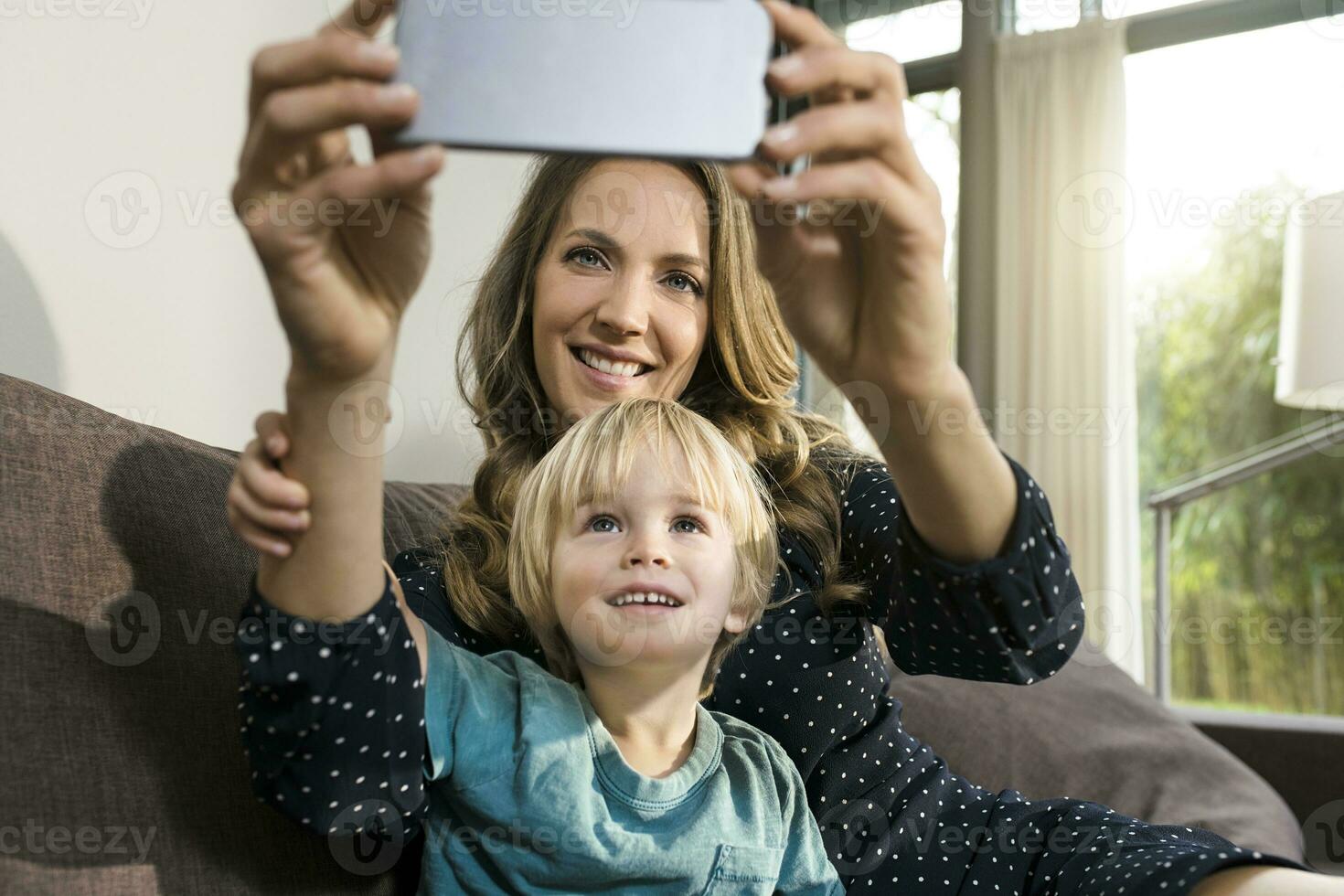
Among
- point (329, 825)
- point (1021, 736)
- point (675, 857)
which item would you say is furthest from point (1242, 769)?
point (329, 825)

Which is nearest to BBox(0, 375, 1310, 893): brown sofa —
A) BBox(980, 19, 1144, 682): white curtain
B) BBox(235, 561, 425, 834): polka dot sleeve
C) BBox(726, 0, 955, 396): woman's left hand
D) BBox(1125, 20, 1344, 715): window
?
BBox(235, 561, 425, 834): polka dot sleeve

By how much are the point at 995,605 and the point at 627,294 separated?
0.55m

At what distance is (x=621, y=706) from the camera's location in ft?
2.95

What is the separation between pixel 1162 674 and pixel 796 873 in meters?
2.15

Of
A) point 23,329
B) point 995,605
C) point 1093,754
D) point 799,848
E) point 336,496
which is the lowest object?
point 1093,754

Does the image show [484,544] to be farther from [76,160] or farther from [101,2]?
[101,2]

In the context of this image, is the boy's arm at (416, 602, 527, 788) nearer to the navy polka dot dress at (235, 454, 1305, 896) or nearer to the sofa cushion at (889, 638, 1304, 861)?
the navy polka dot dress at (235, 454, 1305, 896)

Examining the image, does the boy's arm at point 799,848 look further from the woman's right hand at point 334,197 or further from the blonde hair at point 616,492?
the woman's right hand at point 334,197

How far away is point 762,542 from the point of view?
97 cm

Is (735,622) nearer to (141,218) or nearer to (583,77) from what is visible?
(583,77)

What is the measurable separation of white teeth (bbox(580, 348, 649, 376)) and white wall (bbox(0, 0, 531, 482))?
28 cm

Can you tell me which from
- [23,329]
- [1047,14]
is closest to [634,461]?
[23,329]

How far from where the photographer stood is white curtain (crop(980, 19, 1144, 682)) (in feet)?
10.3

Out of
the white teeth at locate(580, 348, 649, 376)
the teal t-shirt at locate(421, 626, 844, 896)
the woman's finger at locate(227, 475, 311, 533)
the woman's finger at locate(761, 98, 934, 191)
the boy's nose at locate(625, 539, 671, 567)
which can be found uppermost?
the woman's finger at locate(761, 98, 934, 191)
